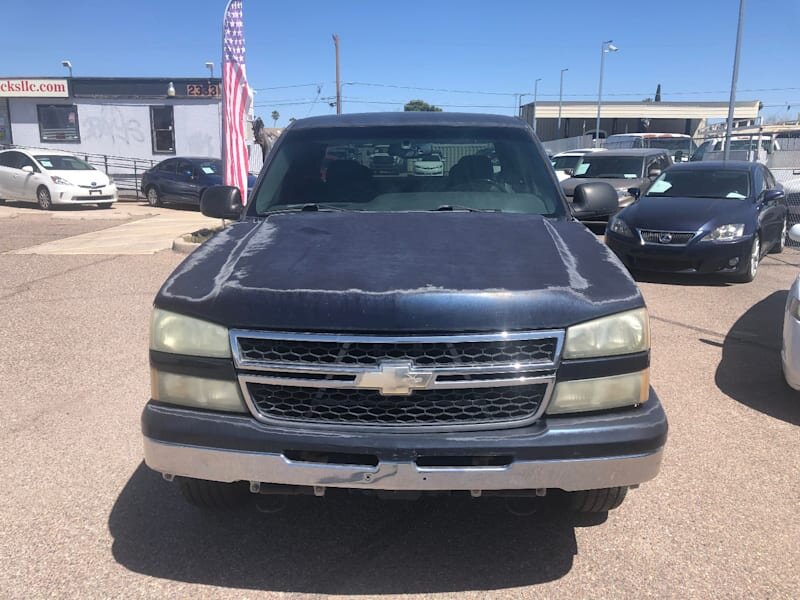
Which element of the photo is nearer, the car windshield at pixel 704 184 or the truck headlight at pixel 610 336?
the truck headlight at pixel 610 336

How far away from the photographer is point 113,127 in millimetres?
25688

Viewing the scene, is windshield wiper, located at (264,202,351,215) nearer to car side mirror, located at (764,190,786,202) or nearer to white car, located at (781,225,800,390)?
white car, located at (781,225,800,390)

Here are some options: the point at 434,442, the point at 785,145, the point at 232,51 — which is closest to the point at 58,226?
the point at 232,51

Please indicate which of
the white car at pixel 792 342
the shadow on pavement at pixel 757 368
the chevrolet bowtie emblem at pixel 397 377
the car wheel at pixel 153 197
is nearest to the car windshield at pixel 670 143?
the car wheel at pixel 153 197

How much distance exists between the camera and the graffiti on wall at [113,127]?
25609 millimetres

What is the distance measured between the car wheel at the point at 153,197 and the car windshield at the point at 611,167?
12.5 meters

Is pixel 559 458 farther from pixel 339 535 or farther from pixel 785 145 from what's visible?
pixel 785 145

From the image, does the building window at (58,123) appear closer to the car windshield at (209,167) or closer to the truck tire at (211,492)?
the car windshield at (209,167)

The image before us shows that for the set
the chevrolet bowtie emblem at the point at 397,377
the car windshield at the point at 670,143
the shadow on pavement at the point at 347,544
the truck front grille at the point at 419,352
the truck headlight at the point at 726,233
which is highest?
the car windshield at the point at 670,143

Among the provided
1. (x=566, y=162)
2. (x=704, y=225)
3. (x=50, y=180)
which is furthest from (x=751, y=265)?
(x=50, y=180)

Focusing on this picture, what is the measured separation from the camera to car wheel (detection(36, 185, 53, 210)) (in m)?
19.0

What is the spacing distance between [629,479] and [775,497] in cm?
140

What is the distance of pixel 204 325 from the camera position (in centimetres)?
255

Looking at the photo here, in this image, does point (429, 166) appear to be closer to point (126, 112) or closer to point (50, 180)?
point (50, 180)
